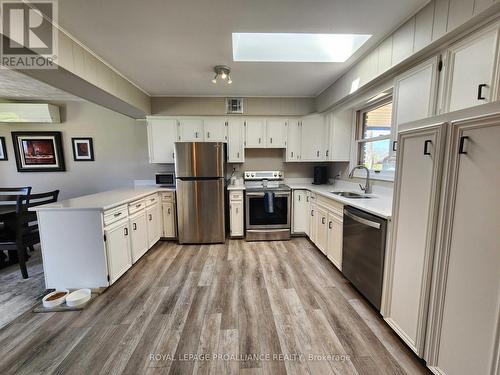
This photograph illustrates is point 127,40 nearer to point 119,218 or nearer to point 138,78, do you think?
point 138,78

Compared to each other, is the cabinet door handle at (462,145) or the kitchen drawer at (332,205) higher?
the cabinet door handle at (462,145)

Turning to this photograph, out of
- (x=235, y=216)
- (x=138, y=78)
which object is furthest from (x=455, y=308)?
(x=138, y=78)

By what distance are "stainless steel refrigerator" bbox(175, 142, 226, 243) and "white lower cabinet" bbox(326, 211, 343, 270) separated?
166cm

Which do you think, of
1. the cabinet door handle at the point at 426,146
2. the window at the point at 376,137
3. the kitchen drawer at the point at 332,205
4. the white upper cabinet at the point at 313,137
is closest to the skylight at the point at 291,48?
the window at the point at 376,137

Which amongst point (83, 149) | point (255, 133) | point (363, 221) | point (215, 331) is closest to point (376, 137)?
point (363, 221)

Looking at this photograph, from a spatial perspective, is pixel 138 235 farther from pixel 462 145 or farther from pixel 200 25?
pixel 462 145

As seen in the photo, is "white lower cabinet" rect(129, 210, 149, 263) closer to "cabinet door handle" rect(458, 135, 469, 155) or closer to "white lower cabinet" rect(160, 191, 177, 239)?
"white lower cabinet" rect(160, 191, 177, 239)

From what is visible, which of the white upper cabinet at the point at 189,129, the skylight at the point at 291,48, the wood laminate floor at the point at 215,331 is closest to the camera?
the wood laminate floor at the point at 215,331

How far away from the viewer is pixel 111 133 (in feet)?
12.4

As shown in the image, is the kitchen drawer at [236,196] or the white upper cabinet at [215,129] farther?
the white upper cabinet at [215,129]

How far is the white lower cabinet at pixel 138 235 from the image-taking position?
103 inches

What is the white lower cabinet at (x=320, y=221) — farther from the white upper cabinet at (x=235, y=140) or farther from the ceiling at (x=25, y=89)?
the ceiling at (x=25, y=89)

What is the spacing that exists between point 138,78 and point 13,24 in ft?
4.91

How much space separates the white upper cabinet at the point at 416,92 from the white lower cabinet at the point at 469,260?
2.28ft
